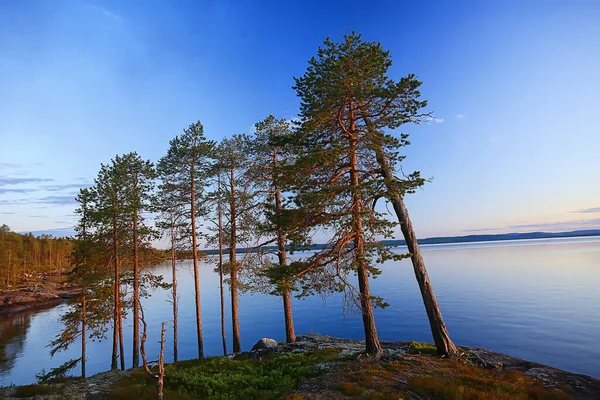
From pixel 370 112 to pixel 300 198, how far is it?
5745 millimetres

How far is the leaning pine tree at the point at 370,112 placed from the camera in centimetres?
1287

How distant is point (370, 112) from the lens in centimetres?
1457

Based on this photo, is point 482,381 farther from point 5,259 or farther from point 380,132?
Answer: point 5,259

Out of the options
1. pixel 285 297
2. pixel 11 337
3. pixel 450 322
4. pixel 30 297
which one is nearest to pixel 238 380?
pixel 285 297

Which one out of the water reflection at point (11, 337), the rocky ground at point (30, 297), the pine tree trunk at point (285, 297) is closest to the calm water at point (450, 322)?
the water reflection at point (11, 337)

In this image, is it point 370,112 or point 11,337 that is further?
point 11,337

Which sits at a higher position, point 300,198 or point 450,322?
point 300,198

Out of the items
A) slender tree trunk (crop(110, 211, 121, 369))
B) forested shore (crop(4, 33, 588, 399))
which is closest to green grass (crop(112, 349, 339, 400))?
forested shore (crop(4, 33, 588, 399))

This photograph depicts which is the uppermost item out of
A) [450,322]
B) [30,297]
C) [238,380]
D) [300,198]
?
[300,198]

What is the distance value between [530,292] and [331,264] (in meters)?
39.7

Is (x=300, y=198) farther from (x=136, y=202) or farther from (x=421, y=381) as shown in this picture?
(x=136, y=202)

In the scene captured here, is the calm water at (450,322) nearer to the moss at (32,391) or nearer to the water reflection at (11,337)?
the water reflection at (11,337)

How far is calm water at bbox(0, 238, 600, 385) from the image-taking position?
23641 millimetres

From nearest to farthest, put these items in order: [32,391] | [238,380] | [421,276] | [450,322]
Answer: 1. [238,380]
2. [32,391]
3. [421,276]
4. [450,322]
